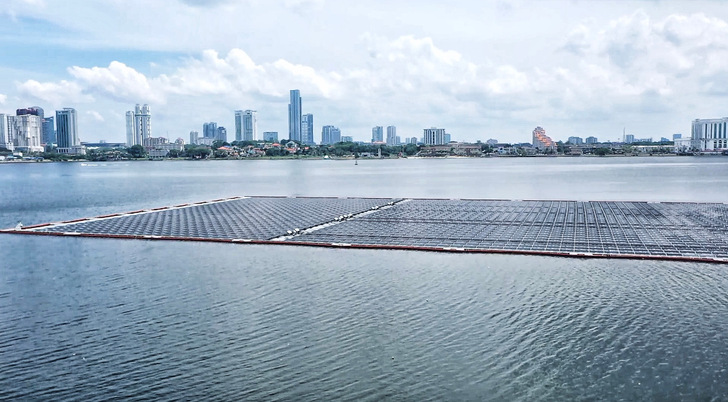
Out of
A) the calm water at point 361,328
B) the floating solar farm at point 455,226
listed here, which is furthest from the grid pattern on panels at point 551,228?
the calm water at point 361,328

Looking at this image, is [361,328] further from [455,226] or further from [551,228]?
[551,228]

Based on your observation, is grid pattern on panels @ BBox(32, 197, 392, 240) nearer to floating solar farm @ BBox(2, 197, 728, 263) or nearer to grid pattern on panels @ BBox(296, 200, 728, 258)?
floating solar farm @ BBox(2, 197, 728, 263)

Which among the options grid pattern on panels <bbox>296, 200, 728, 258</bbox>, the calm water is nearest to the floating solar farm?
grid pattern on panels <bbox>296, 200, 728, 258</bbox>

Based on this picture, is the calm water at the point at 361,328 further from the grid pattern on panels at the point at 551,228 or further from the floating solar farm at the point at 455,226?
the grid pattern on panels at the point at 551,228

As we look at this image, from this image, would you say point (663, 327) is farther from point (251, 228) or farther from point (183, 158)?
point (183, 158)

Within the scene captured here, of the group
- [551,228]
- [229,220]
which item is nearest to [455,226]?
[551,228]

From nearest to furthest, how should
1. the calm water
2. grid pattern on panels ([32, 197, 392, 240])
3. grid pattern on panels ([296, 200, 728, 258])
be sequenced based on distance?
the calm water
grid pattern on panels ([296, 200, 728, 258])
grid pattern on panels ([32, 197, 392, 240])
